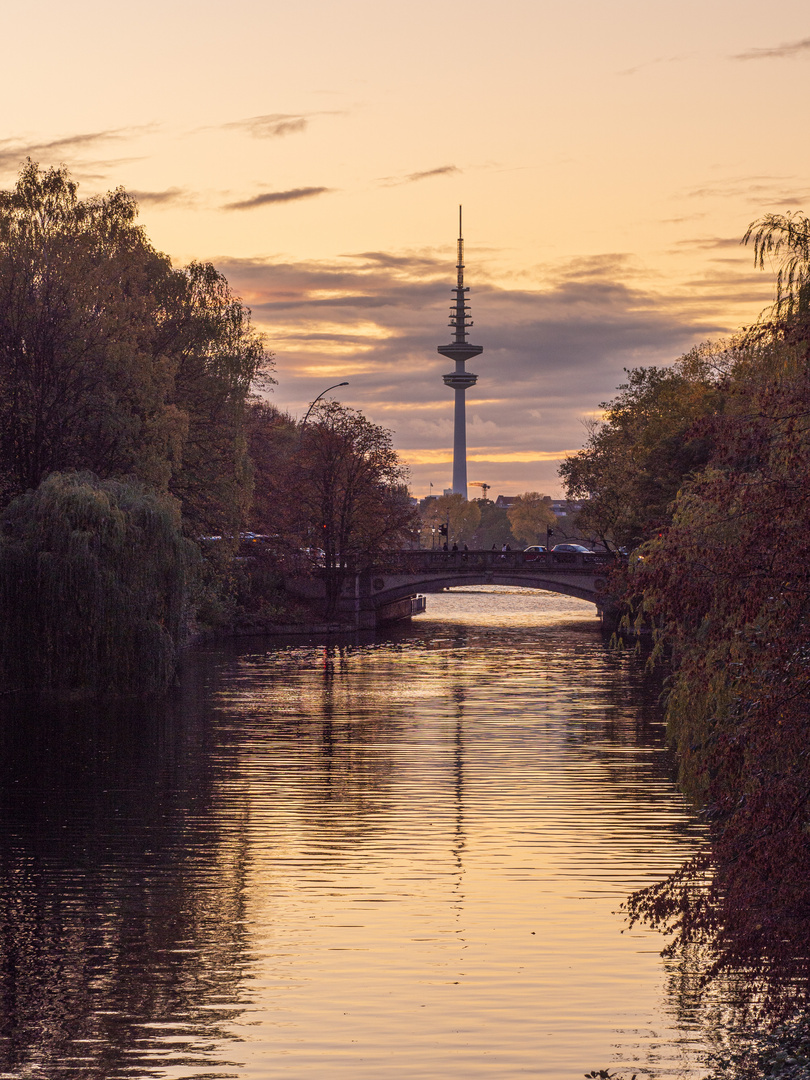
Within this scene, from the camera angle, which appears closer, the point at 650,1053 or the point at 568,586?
the point at 650,1053

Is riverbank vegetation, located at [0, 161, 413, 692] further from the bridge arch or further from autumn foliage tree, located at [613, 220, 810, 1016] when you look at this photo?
the bridge arch

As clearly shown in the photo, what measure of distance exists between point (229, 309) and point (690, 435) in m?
52.6

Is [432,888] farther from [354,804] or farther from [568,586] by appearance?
[568,586]

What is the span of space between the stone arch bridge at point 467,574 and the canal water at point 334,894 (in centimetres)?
5340

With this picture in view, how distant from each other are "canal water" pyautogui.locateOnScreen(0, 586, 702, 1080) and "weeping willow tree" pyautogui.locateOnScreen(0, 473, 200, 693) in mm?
1443

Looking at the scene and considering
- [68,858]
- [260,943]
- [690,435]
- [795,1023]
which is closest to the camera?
[690,435]

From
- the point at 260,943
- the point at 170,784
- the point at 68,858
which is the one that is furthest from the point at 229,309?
the point at 260,943

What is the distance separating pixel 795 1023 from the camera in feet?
53.0

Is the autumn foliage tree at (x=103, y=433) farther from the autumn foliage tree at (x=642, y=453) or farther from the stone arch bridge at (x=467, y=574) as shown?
the stone arch bridge at (x=467, y=574)

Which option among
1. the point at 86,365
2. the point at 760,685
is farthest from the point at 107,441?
the point at 760,685

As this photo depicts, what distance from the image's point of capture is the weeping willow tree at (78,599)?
44781 millimetres

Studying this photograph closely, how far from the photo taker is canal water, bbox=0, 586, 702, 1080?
16.0m

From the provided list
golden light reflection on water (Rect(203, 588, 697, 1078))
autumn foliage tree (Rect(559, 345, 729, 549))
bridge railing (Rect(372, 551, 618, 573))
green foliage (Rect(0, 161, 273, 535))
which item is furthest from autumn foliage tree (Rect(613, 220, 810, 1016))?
bridge railing (Rect(372, 551, 618, 573))

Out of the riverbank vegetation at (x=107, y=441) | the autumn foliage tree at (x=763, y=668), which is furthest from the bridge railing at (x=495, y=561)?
the autumn foliage tree at (x=763, y=668)
